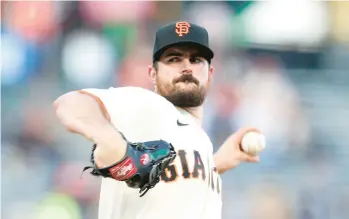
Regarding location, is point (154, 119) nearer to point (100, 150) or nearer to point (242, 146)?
point (100, 150)

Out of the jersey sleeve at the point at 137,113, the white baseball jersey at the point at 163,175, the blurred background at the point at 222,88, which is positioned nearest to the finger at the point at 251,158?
the white baseball jersey at the point at 163,175

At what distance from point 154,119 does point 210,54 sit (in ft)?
1.93

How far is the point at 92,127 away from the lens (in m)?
1.55

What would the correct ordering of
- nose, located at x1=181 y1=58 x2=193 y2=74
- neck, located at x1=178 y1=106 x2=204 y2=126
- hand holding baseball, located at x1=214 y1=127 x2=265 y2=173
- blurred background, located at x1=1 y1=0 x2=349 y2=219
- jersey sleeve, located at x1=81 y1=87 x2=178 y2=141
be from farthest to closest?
blurred background, located at x1=1 y1=0 x2=349 y2=219
hand holding baseball, located at x1=214 y1=127 x2=265 y2=173
neck, located at x1=178 y1=106 x2=204 y2=126
nose, located at x1=181 y1=58 x2=193 y2=74
jersey sleeve, located at x1=81 y1=87 x2=178 y2=141

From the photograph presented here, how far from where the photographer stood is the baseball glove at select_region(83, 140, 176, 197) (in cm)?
160

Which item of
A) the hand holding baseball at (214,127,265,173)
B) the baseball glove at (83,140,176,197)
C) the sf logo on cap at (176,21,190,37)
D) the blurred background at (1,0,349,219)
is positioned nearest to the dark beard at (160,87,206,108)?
the sf logo on cap at (176,21,190,37)

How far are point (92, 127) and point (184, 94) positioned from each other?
0.97m

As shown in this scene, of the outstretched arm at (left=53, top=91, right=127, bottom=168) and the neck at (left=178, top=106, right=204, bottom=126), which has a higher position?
the outstretched arm at (left=53, top=91, right=127, bottom=168)

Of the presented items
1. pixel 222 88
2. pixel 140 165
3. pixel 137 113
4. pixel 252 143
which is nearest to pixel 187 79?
pixel 137 113

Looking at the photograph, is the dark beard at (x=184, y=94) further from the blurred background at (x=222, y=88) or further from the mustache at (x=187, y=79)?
the blurred background at (x=222, y=88)

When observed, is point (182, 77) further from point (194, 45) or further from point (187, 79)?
point (194, 45)

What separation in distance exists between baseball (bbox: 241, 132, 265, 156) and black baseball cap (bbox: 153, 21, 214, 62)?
628mm

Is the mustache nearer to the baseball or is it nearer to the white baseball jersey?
the white baseball jersey

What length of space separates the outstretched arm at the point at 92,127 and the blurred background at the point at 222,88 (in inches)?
150
